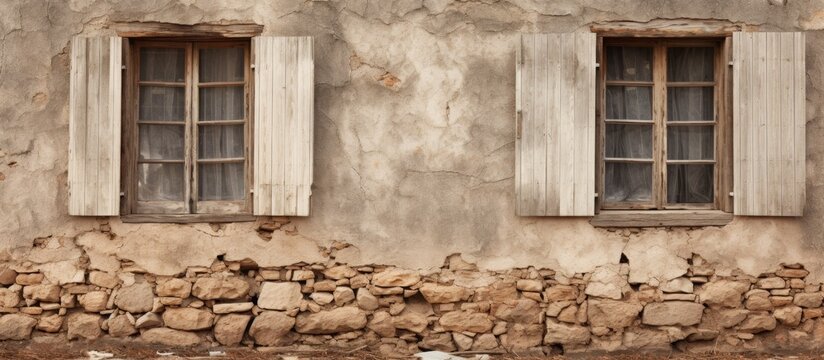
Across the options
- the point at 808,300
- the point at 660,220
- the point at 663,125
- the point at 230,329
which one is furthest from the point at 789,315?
the point at 230,329

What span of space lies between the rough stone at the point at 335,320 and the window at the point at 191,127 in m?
0.94

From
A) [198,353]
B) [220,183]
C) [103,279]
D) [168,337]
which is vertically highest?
[220,183]

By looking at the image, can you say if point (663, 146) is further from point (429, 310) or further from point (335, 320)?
point (335, 320)

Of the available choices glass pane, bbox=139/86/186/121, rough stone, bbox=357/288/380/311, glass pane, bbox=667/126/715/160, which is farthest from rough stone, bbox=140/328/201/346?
glass pane, bbox=667/126/715/160

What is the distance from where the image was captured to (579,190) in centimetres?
704

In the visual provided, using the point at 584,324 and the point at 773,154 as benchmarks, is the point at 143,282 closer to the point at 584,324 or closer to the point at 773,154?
the point at 584,324

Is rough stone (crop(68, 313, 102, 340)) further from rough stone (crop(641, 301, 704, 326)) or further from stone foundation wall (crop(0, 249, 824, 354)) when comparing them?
rough stone (crop(641, 301, 704, 326))

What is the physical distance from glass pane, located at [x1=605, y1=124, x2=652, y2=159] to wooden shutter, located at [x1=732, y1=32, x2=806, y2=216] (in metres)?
0.63

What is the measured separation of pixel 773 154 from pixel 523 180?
1.71 m

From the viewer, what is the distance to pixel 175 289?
7.07 m

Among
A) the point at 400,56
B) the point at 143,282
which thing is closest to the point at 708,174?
the point at 400,56

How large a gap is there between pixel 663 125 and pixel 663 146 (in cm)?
15

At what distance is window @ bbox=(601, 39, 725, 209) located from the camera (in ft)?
24.0

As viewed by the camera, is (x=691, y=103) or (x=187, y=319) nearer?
(x=187, y=319)
